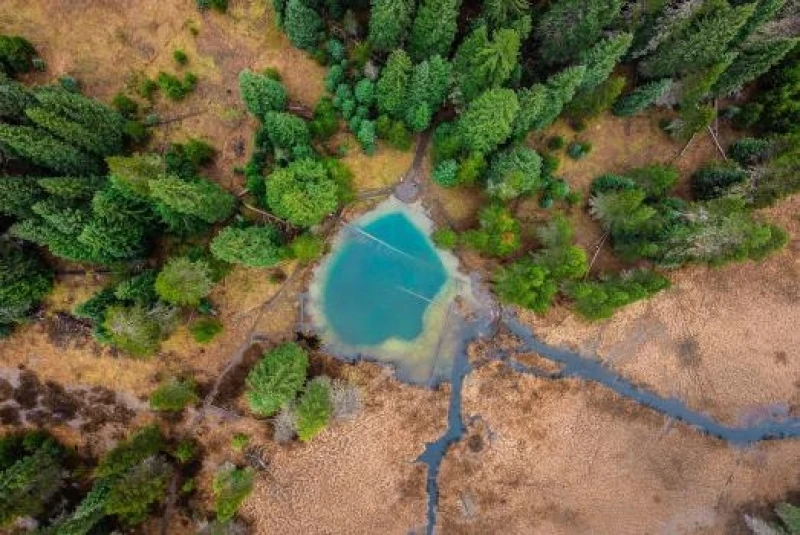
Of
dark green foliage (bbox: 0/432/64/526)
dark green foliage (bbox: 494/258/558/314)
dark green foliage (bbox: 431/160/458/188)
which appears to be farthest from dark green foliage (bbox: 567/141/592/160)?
dark green foliage (bbox: 0/432/64/526)

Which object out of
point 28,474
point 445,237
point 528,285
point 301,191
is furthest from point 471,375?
point 28,474

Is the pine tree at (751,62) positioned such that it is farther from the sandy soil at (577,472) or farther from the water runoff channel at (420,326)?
the sandy soil at (577,472)

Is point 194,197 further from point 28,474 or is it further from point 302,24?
point 28,474

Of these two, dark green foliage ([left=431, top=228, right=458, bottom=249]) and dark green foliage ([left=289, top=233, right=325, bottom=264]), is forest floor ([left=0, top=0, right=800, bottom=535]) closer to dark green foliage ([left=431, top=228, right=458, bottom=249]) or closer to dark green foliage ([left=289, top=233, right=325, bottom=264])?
dark green foliage ([left=431, top=228, right=458, bottom=249])

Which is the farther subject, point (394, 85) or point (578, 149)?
point (578, 149)

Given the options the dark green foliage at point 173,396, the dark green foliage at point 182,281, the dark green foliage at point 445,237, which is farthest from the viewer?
the dark green foliage at point 445,237

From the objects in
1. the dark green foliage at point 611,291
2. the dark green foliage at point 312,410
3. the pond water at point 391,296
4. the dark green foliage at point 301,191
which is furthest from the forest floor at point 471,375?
the dark green foliage at point 301,191
